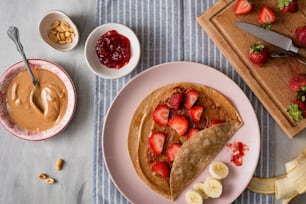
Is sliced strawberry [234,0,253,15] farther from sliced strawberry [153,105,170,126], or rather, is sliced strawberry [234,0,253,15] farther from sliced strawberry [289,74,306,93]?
sliced strawberry [153,105,170,126]

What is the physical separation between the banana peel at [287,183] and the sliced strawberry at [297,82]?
1.27ft

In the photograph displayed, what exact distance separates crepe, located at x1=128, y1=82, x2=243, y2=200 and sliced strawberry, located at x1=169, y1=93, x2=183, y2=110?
0.03m

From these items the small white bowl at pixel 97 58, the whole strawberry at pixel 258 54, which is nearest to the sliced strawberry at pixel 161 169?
the small white bowl at pixel 97 58

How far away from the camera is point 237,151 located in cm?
Result: 258

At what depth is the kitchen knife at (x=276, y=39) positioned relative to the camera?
2533 mm

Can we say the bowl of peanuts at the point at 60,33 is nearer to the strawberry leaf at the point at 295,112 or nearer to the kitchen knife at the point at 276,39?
the kitchen knife at the point at 276,39

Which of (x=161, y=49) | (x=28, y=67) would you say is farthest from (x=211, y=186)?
(x=28, y=67)

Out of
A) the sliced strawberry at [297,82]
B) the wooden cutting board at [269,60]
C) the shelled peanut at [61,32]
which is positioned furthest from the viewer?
the shelled peanut at [61,32]

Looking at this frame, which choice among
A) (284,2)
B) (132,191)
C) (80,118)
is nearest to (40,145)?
(80,118)

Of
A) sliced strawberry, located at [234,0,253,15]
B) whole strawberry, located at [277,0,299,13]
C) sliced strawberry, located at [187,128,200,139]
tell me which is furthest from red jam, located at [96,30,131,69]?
whole strawberry, located at [277,0,299,13]

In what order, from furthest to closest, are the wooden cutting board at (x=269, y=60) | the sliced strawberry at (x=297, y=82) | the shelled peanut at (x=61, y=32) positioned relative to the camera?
the shelled peanut at (x=61, y=32) → the wooden cutting board at (x=269, y=60) → the sliced strawberry at (x=297, y=82)

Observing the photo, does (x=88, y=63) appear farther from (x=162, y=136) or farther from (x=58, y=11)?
(x=162, y=136)

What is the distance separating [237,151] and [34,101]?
1.24m

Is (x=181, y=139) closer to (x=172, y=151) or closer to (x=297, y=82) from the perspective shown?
(x=172, y=151)
